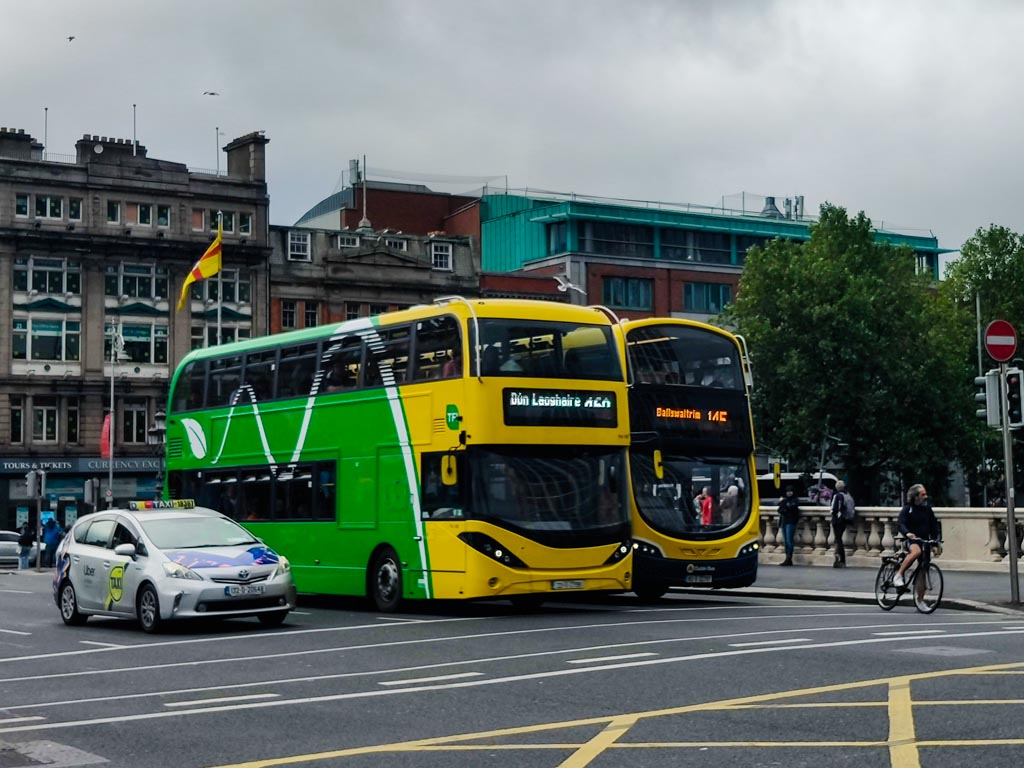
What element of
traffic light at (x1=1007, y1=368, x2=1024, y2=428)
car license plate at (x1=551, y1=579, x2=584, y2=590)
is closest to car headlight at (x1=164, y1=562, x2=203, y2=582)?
car license plate at (x1=551, y1=579, x2=584, y2=590)

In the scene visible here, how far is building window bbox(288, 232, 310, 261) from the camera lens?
254 ft

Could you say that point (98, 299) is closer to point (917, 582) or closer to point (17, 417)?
point (17, 417)

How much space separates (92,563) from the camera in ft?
69.4

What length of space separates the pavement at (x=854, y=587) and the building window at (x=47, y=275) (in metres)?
45.1

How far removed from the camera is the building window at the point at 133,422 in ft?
237

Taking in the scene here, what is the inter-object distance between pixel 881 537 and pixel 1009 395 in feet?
35.9

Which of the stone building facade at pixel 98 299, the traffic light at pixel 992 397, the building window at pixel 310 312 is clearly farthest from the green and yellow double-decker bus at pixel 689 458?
the building window at pixel 310 312

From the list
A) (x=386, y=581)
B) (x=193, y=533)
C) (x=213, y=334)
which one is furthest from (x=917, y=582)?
(x=213, y=334)

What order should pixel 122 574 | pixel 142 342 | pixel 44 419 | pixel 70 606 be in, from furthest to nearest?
pixel 142 342 → pixel 44 419 → pixel 70 606 → pixel 122 574

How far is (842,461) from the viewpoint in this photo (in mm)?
69688

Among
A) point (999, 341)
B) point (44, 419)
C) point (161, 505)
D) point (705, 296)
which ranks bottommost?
point (161, 505)

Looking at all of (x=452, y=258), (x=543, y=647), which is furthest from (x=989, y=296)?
(x=543, y=647)

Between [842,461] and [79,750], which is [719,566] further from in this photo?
[842,461]

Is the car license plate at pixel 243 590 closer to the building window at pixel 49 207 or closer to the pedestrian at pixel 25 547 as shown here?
the pedestrian at pixel 25 547
